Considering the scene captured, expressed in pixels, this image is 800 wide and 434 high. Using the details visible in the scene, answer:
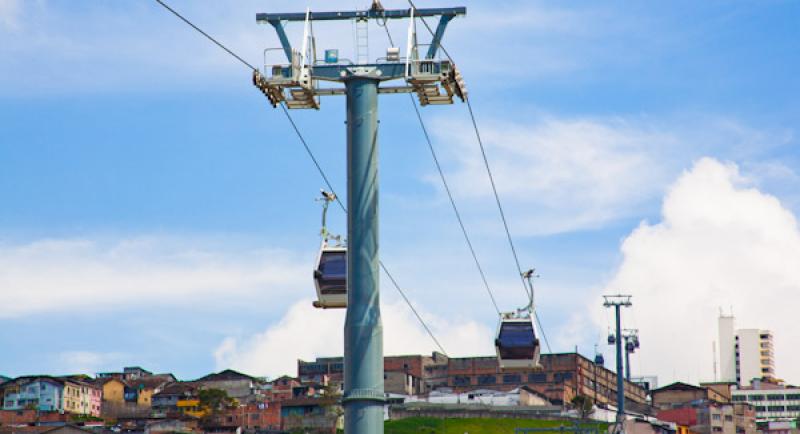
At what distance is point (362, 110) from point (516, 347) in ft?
47.0

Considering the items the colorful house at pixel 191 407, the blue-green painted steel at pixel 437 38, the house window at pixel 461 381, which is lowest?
the colorful house at pixel 191 407

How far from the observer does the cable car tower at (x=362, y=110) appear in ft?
87.7

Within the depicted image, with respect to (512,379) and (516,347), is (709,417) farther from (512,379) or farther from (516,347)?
(516,347)

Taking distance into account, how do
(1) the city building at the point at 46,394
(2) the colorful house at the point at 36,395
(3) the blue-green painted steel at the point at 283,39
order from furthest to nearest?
(1) the city building at the point at 46,394
(2) the colorful house at the point at 36,395
(3) the blue-green painted steel at the point at 283,39

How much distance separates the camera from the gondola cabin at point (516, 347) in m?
39.3

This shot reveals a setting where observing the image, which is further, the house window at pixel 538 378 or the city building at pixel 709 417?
the house window at pixel 538 378

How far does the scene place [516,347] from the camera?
39.6 meters

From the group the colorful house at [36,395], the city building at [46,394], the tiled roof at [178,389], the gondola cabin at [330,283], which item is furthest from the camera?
the tiled roof at [178,389]

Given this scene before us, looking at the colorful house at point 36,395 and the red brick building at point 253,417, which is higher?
the colorful house at point 36,395

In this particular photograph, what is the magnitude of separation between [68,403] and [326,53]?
146 m

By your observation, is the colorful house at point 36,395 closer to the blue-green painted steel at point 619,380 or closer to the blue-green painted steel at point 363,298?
the blue-green painted steel at point 619,380

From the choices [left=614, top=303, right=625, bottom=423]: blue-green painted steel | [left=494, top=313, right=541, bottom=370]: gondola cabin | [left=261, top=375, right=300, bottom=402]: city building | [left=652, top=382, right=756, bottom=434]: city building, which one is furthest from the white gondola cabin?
[left=652, top=382, right=756, bottom=434]: city building

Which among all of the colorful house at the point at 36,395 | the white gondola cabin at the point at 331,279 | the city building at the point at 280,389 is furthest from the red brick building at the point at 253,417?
the white gondola cabin at the point at 331,279

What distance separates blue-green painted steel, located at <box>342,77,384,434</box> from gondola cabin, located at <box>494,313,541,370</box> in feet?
41.9
